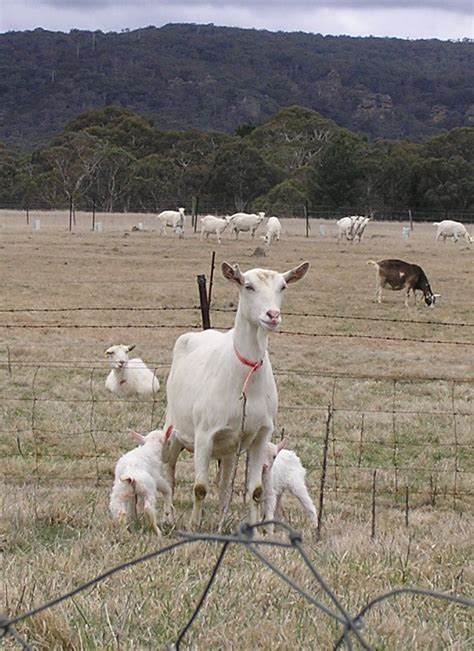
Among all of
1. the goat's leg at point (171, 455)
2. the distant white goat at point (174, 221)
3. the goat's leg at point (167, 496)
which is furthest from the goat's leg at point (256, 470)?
the distant white goat at point (174, 221)

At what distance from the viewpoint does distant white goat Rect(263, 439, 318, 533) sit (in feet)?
23.9

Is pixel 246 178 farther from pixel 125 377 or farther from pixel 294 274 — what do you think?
pixel 294 274

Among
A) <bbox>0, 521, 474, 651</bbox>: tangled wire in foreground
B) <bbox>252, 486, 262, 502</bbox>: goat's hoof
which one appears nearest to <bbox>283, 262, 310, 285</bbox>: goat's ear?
<bbox>252, 486, 262, 502</bbox>: goat's hoof

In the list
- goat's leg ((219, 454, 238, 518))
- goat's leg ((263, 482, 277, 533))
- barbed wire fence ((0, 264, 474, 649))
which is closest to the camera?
goat's leg ((219, 454, 238, 518))

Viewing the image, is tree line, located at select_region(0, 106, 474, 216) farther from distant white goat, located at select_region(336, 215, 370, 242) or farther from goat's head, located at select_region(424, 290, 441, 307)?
goat's head, located at select_region(424, 290, 441, 307)

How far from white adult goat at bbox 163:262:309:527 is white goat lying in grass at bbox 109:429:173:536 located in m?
0.35

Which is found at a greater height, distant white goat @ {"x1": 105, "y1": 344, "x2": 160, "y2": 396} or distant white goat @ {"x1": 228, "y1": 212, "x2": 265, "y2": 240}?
distant white goat @ {"x1": 228, "y1": 212, "x2": 265, "y2": 240}

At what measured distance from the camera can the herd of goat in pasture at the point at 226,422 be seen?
679 centimetres

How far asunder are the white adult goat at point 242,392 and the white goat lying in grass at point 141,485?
13.8 inches

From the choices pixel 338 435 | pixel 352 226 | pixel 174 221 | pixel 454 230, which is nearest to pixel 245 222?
pixel 174 221

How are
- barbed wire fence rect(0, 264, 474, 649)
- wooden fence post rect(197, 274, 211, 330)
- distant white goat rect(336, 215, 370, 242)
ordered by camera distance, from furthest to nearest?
distant white goat rect(336, 215, 370, 242) < wooden fence post rect(197, 274, 211, 330) < barbed wire fence rect(0, 264, 474, 649)

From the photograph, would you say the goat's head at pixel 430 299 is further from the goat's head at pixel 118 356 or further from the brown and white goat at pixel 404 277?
the goat's head at pixel 118 356

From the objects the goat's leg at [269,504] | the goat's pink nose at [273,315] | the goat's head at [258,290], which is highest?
the goat's head at [258,290]

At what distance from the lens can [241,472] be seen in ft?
29.2
